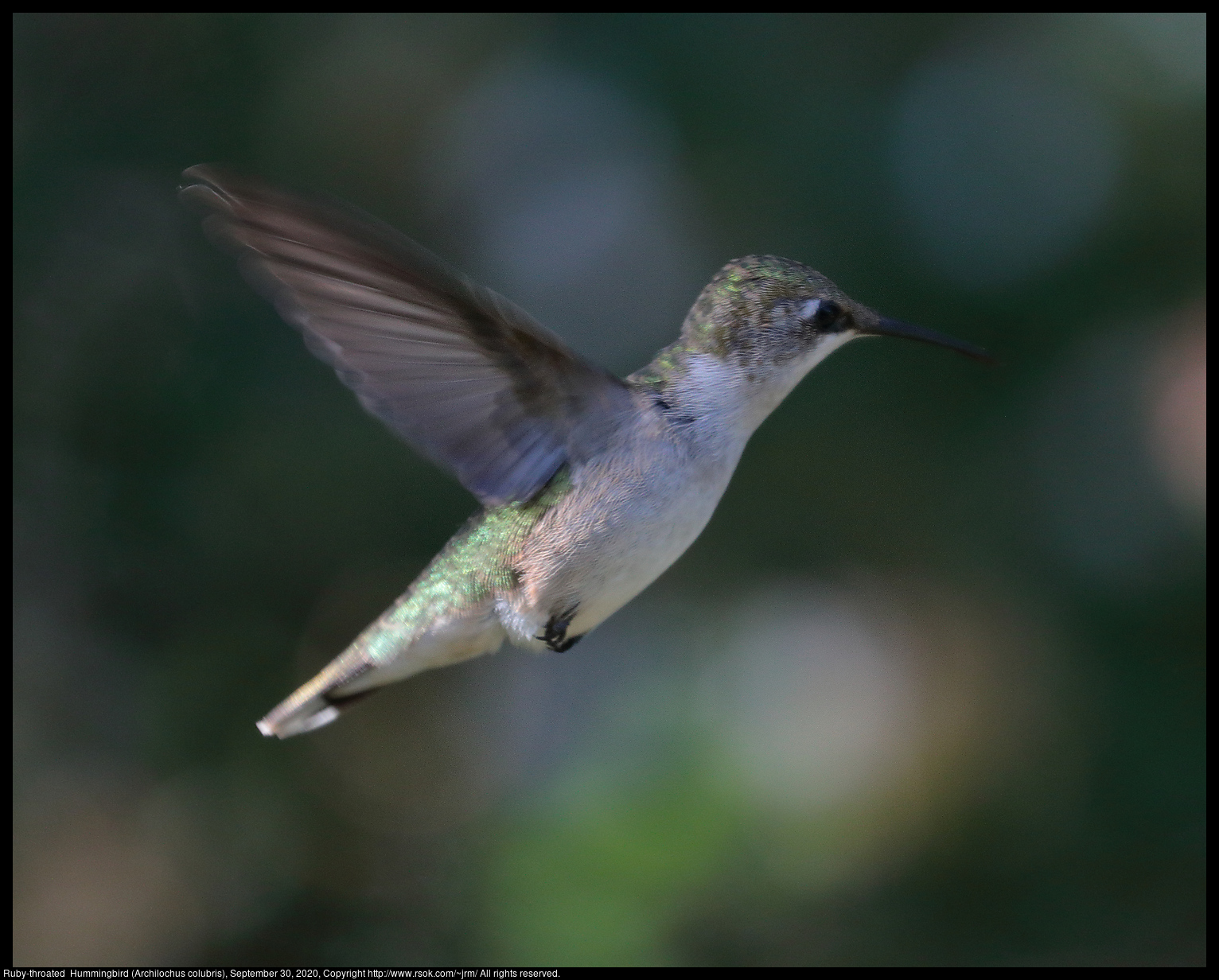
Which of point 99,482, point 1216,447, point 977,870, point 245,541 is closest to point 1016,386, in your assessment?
point 1216,447

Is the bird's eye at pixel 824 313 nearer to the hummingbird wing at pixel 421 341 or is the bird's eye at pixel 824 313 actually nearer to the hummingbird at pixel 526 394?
the hummingbird at pixel 526 394

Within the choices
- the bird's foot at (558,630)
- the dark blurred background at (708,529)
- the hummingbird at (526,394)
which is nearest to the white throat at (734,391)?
the hummingbird at (526,394)

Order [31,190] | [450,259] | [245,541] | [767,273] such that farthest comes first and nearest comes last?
[450,259] < [245,541] < [31,190] < [767,273]

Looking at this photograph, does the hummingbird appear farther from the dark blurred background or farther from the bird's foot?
the dark blurred background

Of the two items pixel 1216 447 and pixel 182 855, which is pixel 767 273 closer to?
pixel 1216 447

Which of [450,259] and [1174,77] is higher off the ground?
[1174,77]
